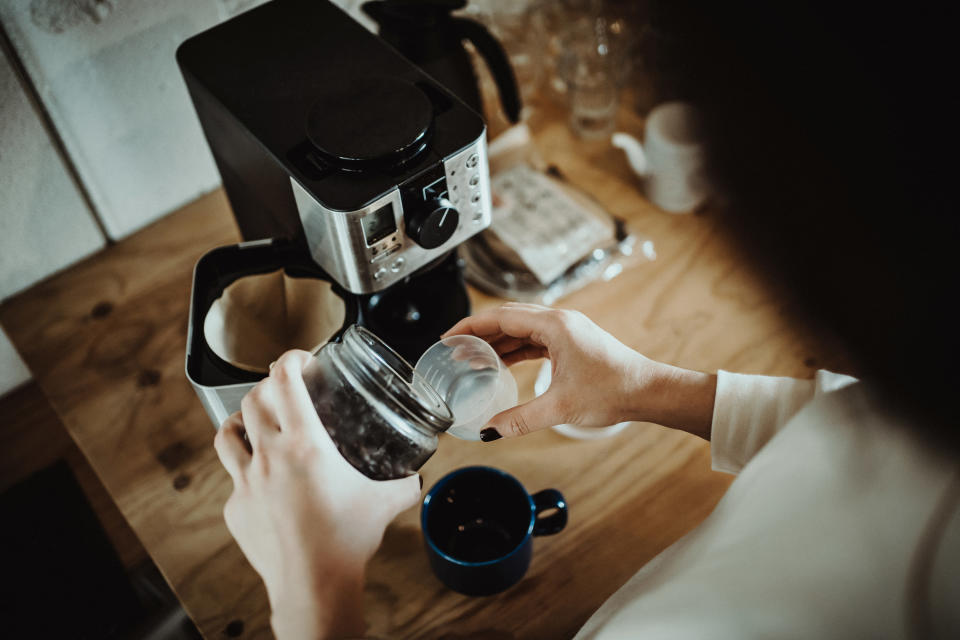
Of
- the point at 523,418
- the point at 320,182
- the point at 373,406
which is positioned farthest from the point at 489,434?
the point at 320,182

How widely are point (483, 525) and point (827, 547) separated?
40cm

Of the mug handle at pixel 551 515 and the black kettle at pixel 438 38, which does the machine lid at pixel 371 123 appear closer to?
the black kettle at pixel 438 38

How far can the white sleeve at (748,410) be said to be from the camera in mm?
720

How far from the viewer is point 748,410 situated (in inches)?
29.0

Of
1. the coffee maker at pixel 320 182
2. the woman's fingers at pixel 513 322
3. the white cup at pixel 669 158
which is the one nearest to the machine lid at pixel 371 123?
the coffee maker at pixel 320 182

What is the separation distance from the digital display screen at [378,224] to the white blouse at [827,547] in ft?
1.31

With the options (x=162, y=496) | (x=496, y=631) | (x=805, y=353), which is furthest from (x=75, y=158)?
(x=805, y=353)

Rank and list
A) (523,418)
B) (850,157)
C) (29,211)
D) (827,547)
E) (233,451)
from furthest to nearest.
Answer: (29,211) → (523,418) → (233,451) → (827,547) → (850,157)

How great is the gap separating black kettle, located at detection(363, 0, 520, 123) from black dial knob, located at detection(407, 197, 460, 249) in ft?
0.96

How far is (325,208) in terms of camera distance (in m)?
0.69

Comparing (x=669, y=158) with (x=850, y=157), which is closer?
(x=850, y=157)

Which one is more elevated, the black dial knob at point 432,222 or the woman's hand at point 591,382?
the black dial knob at point 432,222

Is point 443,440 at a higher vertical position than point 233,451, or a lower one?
lower

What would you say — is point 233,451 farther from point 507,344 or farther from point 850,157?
point 850,157
